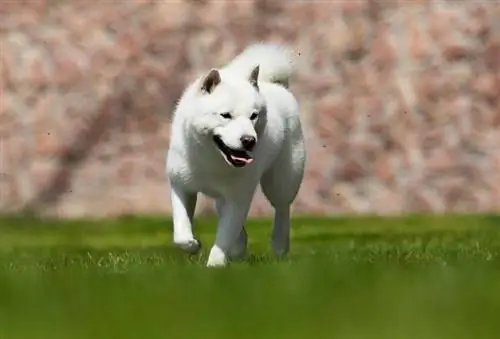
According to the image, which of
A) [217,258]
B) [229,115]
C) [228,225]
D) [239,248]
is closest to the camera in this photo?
[229,115]

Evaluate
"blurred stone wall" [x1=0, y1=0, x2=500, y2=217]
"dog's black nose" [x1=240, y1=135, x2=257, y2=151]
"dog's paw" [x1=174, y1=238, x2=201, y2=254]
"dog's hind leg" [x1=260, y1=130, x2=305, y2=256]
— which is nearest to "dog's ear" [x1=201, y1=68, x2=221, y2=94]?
"dog's black nose" [x1=240, y1=135, x2=257, y2=151]

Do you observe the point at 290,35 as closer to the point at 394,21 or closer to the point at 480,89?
the point at 394,21

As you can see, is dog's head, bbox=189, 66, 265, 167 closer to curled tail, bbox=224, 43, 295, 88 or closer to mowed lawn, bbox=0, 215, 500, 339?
mowed lawn, bbox=0, 215, 500, 339

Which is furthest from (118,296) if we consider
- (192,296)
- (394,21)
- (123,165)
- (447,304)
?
(394,21)

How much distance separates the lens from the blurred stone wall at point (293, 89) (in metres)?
11.3

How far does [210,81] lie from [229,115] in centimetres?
20

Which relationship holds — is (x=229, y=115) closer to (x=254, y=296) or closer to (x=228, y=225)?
(x=228, y=225)

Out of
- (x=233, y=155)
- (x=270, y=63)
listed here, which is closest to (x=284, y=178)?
(x=270, y=63)

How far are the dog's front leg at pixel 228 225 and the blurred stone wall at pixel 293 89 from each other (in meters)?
5.11

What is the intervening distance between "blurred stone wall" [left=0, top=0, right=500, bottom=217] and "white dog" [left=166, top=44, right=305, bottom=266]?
449 cm

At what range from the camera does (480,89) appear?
457 inches

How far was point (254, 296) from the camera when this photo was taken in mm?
4020

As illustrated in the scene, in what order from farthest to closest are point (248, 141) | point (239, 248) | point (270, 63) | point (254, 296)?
A: point (270, 63) < point (239, 248) < point (248, 141) < point (254, 296)

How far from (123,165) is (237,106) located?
6.00m
